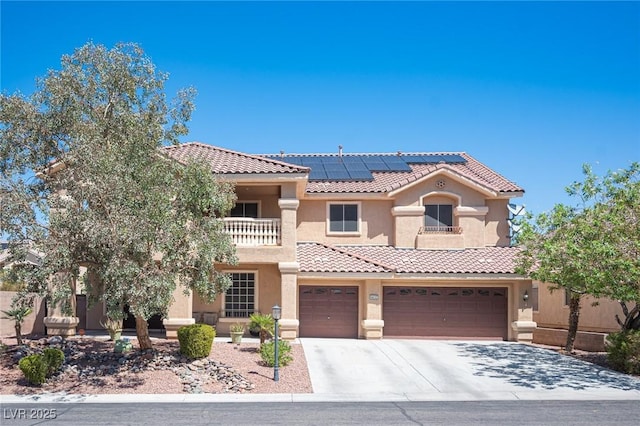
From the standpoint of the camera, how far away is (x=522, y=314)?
23516mm

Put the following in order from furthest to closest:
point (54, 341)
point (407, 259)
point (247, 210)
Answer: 1. point (247, 210)
2. point (407, 259)
3. point (54, 341)

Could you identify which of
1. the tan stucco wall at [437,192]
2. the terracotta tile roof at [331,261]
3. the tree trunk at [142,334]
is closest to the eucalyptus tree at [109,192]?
the tree trunk at [142,334]

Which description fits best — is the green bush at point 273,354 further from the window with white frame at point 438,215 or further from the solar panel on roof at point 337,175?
the solar panel on roof at point 337,175

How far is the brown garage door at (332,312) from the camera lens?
23.8 metres

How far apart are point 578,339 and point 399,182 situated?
9.72 metres

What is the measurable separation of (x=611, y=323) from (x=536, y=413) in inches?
612

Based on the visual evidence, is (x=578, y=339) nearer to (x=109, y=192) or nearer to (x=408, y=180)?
(x=408, y=180)

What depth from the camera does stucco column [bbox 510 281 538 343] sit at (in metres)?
23.5

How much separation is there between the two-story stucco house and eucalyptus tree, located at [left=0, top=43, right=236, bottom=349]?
4.14m

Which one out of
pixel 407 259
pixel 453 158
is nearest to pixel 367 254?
pixel 407 259

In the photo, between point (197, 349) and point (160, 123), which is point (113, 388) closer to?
point (197, 349)

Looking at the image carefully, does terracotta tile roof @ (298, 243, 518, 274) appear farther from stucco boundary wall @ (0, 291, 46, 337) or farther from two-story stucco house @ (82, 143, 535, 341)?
stucco boundary wall @ (0, 291, 46, 337)

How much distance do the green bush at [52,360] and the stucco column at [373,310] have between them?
11582 millimetres

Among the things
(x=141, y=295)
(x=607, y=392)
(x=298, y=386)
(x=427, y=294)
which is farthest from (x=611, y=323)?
(x=141, y=295)
